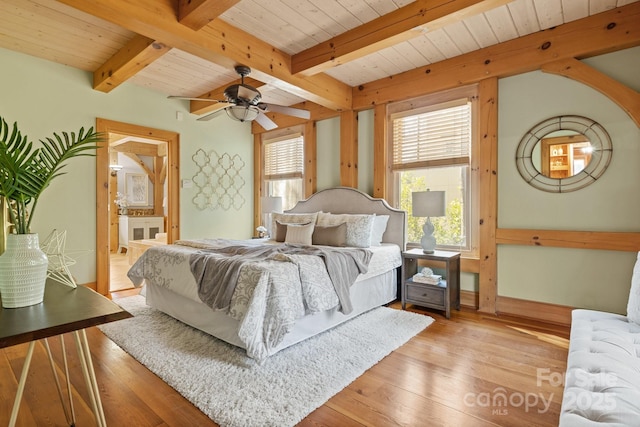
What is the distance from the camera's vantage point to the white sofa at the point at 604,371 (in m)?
1.10

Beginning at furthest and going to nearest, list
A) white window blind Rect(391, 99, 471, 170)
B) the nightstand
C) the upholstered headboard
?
1. the upholstered headboard
2. white window blind Rect(391, 99, 471, 170)
3. the nightstand

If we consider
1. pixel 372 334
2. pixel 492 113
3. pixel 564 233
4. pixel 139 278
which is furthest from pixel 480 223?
pixel 139 278

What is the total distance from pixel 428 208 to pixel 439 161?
77 centimetres

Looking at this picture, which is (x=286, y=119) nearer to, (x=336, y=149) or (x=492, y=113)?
(x=336, y=149)

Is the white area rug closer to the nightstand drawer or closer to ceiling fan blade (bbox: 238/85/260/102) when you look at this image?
the nightstand drawer

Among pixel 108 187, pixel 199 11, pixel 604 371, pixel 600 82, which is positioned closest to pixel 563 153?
pixel 600 82

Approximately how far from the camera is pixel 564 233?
3.13 metres

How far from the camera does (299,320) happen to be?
101 inches

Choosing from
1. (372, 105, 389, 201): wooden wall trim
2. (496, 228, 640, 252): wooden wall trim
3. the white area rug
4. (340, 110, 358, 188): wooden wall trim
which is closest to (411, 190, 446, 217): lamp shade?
(496, 228, 640, 252): wooden wall trim

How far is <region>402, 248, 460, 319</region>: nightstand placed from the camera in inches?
132

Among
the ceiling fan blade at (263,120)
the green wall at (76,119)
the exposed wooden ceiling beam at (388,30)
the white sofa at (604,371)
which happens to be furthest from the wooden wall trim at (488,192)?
the green wall at (76,119)

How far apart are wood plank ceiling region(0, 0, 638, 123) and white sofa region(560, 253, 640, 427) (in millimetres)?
2286

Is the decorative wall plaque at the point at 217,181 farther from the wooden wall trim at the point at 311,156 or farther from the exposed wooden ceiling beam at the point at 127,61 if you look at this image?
the exposed wooden ceiling beam at the point at 127,61

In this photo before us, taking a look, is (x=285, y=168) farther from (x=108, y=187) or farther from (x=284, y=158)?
(x=108, y=187)
